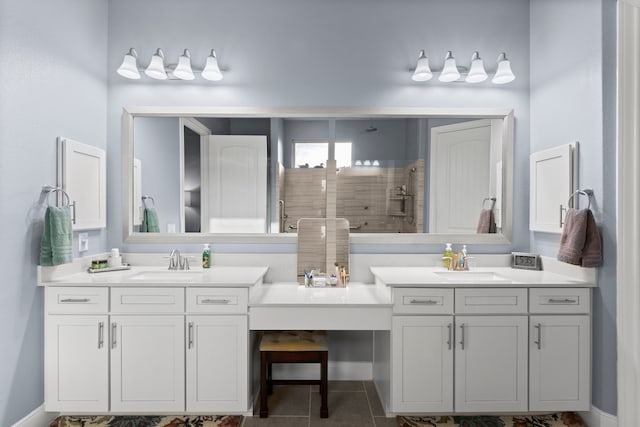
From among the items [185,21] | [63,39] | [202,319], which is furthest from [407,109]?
[63,39]

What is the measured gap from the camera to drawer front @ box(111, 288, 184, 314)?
201cm

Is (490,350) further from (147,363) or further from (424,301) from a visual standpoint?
(147,363)

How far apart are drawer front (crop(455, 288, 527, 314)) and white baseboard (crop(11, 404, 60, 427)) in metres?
2.39

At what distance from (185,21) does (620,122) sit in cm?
263

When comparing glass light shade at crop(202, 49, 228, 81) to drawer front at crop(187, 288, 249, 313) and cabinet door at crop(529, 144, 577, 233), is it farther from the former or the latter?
cabinet door at crop(529, 144, 577, 233)

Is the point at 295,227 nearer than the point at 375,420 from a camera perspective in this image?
No

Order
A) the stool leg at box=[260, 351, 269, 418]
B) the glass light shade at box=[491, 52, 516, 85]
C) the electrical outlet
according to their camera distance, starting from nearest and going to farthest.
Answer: the stool leg at box=[260, 351, 269, 418]
the electrical outlet
the glass light shade at box=[491, 52, 516, 85]

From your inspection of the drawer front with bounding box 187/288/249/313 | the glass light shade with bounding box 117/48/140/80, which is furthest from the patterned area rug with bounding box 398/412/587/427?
the glass light shade with bounding box 117/48/140/80

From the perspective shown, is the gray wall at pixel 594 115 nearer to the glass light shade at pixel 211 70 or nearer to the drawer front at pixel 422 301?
the drawer front at pixel 422 301

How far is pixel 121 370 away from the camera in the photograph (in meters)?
2.01

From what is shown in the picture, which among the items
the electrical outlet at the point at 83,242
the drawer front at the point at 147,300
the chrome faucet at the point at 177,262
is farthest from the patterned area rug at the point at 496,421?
the electrical outlet at the point at 83,242

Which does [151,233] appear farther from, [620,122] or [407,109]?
[620,122]

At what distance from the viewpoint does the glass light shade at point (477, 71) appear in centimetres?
242

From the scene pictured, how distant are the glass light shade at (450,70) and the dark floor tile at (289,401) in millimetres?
2331
